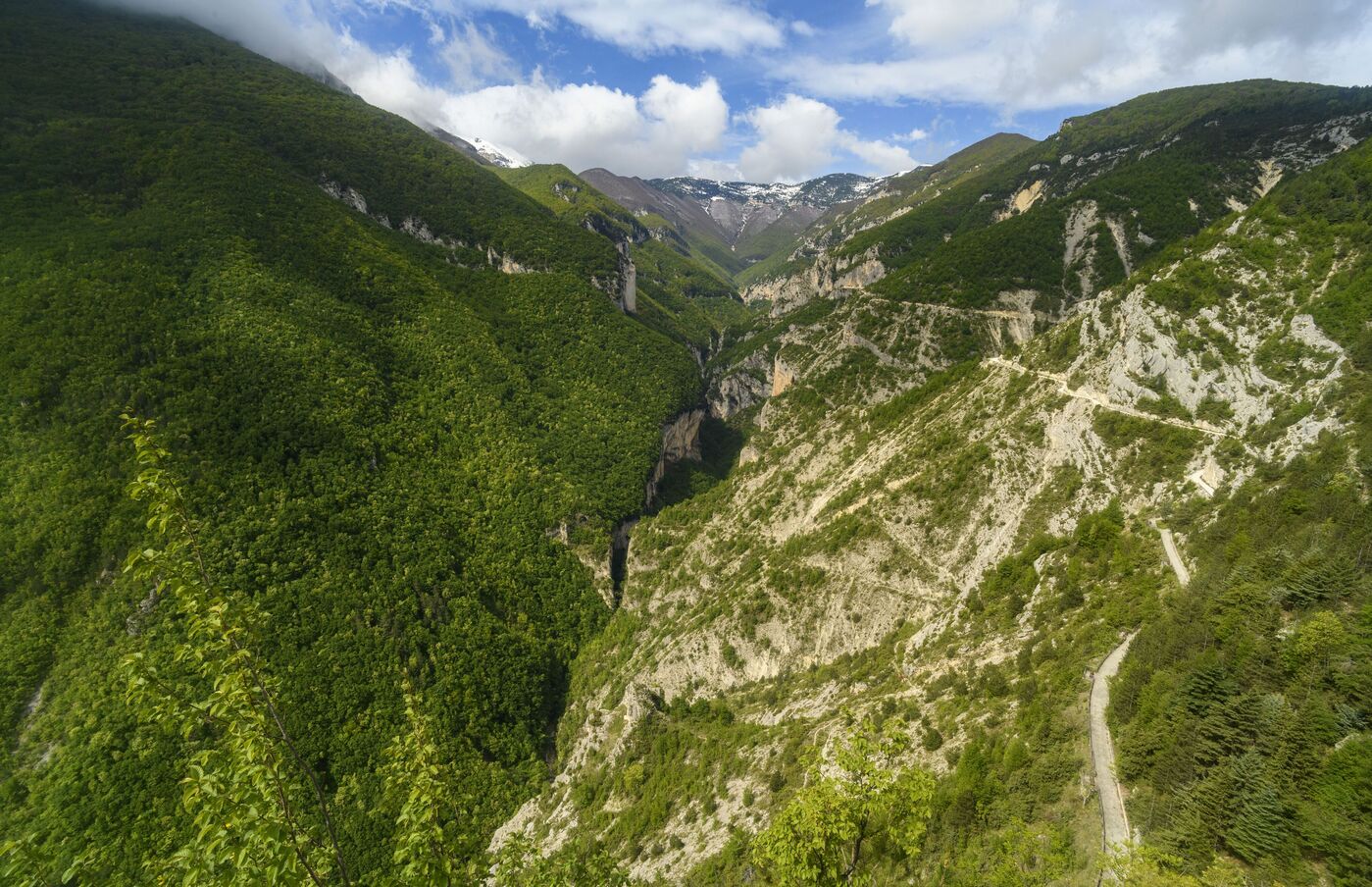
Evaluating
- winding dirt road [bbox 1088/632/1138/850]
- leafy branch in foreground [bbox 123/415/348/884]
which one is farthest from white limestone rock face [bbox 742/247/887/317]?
leafy branch in foreground [bbox 123/415/348/884]

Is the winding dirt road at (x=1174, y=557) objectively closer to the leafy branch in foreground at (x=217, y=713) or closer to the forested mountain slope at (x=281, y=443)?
the forested mountain slope at (x=281, y=443)

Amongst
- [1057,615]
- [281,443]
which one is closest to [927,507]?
[1057,615]

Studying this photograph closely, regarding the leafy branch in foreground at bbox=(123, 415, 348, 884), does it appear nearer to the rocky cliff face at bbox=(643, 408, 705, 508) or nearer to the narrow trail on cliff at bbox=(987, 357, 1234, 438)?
the narrow trail on cliff at bbox=(987, 357, 1234, 438)

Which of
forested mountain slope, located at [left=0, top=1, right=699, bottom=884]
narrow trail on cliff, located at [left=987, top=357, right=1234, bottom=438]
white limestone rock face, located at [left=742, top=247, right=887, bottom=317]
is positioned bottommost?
forested mountain slope, located at [left=0, top=1, right=699, bottom=884]

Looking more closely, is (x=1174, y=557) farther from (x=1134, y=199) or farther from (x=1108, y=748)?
(x=1134, y=199)

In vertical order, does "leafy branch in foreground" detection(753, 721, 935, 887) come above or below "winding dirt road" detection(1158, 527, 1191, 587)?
below

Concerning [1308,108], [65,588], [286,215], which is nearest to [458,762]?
[65,588]

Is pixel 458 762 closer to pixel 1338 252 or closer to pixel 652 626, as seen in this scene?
pixel 652 626

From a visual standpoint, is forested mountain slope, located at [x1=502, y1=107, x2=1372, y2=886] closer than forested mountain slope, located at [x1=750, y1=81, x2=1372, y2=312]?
Yes
